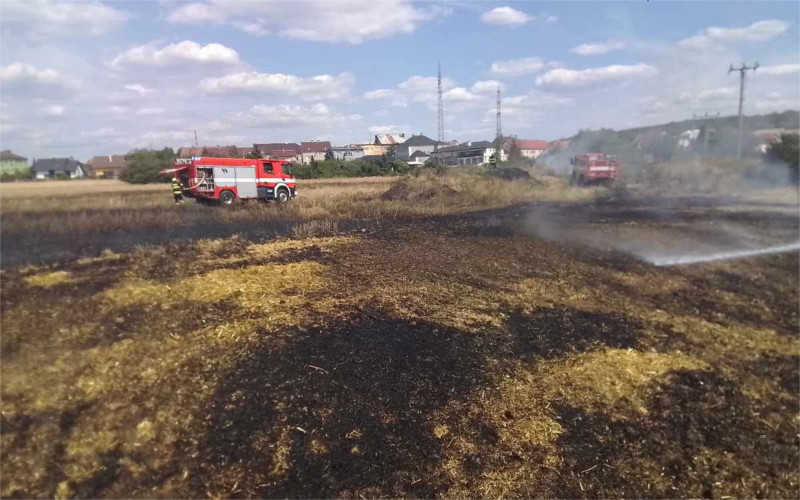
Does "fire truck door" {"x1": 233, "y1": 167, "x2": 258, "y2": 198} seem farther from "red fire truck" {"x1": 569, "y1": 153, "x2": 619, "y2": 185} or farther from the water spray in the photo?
"red fire truck" {"x1": 569, "y1": 153, "x2": 619, "y2": 185}

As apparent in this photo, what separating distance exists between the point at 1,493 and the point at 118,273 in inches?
46.5

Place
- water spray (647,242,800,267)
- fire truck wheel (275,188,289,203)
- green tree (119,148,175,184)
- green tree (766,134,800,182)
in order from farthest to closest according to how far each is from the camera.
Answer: green tree (766,134,800,182)
water spray (647,242,800,267)
fire truck wheel (275,188,289,203)
green tree (119,148,175,184)

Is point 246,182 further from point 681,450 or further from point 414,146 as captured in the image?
point 681,450

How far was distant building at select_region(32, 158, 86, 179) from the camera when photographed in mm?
2166

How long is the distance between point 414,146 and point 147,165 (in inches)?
72.9

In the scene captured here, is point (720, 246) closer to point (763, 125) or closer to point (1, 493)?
point (763, 125)

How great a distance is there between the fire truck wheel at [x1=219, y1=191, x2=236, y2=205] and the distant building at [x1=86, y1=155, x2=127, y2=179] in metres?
0.57

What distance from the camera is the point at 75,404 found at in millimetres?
2287

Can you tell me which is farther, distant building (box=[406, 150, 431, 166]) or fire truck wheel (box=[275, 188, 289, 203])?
distant building (box=[406, 150, 431, 166])

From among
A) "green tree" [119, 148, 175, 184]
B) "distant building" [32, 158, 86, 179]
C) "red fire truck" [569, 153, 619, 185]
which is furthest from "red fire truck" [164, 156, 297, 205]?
"red fire truck" [569, 153, 619, 185]

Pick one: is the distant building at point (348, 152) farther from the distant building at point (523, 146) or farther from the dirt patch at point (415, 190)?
the distant building at point (523, 146)

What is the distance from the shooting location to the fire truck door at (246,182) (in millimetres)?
2564

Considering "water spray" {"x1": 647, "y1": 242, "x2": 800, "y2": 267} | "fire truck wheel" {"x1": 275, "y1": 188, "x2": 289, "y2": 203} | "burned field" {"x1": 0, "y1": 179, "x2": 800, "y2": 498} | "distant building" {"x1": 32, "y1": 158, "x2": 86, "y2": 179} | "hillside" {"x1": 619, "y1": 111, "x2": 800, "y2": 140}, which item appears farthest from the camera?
"hillside" {"x1": 619, "y1": 111, "x2": 800, "y2": 140}

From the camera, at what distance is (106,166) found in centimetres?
261
